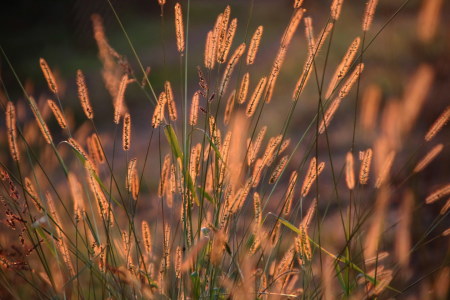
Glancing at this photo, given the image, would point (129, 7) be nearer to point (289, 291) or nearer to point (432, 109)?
point (432, 109)

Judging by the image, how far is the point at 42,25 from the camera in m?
7.32

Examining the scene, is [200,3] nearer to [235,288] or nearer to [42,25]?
[42,25]

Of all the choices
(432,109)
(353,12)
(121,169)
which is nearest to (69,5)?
(353,12)

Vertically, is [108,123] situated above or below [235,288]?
above

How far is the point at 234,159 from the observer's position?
4.09 feet

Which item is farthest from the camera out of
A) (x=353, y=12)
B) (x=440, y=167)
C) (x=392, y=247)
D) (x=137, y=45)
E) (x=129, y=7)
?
(x=129, y=7)

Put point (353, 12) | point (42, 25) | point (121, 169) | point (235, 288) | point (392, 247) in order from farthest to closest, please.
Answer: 1. point (42, 25)
2. point (353, 12)
3. point (121, 169)
4. point (392, 247)
5. point (235, 288)

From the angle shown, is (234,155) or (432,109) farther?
(432,109)

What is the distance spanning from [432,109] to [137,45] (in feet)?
14.0

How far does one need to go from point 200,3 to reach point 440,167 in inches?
215

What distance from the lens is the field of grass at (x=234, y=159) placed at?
3.76 ft

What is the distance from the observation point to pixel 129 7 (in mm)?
7820

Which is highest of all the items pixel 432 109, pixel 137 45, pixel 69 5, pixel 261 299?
pixel 69 5

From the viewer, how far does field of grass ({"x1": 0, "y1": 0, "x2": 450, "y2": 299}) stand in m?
1.14
